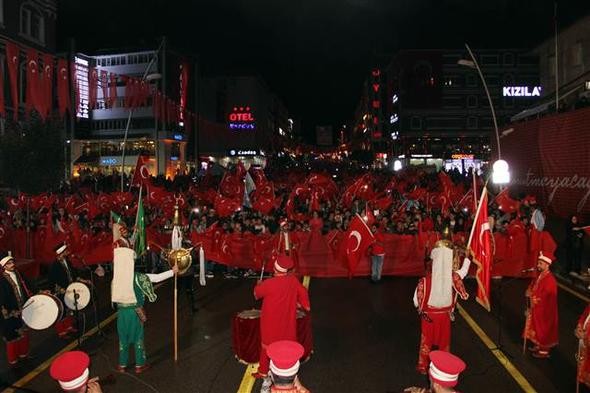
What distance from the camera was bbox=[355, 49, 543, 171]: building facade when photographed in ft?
212

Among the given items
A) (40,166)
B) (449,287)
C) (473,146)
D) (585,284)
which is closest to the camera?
(449,287)

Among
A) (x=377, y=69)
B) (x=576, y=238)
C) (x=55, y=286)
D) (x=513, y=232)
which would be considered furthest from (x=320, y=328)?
(x=377, y=69)

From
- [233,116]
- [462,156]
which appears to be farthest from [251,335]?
[233,116]

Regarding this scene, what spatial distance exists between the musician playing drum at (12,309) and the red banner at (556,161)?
16307 mm

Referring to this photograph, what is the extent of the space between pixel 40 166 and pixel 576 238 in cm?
Result: 2472

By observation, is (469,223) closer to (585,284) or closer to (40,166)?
(585,284)

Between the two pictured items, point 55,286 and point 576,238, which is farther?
point 576,238

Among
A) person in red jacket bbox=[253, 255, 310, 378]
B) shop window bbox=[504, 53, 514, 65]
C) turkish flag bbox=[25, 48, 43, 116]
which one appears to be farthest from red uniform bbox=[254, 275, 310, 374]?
shop window bbox=[504, 53, 514, 65]

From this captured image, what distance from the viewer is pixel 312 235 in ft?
43.8

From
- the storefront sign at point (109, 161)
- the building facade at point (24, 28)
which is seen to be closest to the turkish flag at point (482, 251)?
the building facade at point (24, 28)

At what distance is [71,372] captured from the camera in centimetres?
367

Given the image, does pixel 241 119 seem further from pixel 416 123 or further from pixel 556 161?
pixel 556 161

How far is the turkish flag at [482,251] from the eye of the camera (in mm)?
7293

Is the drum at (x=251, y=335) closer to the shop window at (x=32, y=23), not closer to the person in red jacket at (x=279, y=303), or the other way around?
the person in red jacket at (x=279, y=303)
